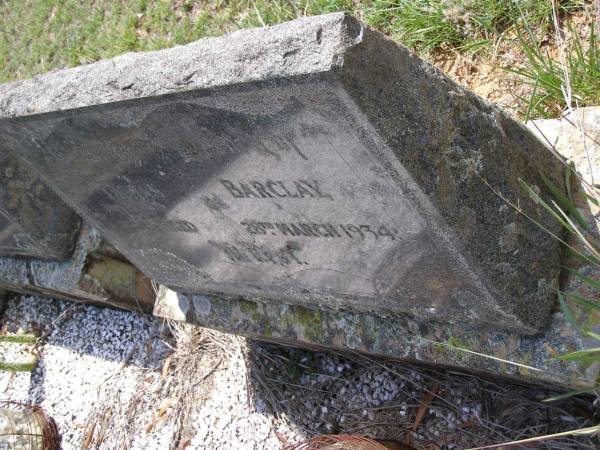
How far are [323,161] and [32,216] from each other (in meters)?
2.56

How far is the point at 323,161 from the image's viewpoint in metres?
1.79

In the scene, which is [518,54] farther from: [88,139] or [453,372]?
[88,139]

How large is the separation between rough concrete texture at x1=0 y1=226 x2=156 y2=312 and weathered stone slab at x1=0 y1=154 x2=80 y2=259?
0.09m

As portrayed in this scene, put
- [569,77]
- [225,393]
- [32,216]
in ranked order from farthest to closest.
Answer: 1. [32,216]
2. [225,393]
3. [569,77]

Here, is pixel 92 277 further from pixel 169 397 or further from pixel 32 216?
pixel 169 397

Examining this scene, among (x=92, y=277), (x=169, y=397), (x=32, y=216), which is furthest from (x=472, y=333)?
(x=32, y=216)

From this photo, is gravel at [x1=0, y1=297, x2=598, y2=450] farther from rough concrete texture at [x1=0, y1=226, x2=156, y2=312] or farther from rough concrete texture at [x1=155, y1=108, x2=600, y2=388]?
→ rough concrete texture at [x1=155, y1=108, x2=600, y2=388]

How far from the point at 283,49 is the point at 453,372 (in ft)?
5.29

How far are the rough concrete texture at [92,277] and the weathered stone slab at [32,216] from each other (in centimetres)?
9

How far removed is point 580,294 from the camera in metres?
2.06

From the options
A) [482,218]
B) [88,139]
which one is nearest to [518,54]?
[482,218]

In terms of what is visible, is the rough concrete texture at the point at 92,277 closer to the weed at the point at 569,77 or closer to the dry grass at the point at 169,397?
the dry grass at the point at 169,397

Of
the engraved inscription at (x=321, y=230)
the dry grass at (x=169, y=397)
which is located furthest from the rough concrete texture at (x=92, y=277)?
→ the engraved inscription at (x=321, y=230)

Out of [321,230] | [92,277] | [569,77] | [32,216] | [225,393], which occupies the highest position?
[569,77]
